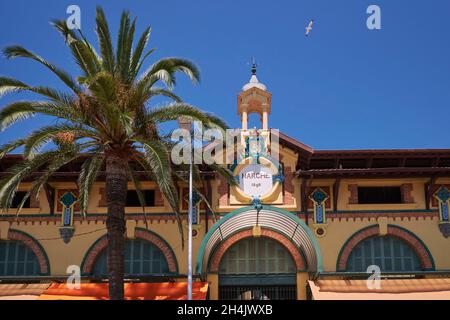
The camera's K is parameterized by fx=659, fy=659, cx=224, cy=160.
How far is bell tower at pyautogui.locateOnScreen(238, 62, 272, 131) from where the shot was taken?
27002 millimetres

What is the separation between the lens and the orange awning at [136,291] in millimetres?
23297

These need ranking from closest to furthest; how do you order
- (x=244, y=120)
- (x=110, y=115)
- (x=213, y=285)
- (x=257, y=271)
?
(x=110, y=115) → (x=213, y=285) → (x=257, y=271) → (x=244, y=120)

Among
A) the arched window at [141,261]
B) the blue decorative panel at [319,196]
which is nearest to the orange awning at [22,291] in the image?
the arched window at [141,261]

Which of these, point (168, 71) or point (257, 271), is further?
point (257, 271)

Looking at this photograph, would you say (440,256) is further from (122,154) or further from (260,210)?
(122,154)

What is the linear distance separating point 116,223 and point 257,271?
8.02 m

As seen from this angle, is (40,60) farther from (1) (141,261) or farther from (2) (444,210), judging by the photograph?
(2) (444,210)

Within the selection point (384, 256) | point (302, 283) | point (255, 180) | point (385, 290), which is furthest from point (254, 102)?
point (385, 290)

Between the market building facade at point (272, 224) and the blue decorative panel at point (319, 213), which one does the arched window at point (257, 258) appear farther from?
the blue decorative panel at point (319, 213)

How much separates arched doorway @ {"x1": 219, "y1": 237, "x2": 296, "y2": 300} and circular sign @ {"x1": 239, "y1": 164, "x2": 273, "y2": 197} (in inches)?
73.9

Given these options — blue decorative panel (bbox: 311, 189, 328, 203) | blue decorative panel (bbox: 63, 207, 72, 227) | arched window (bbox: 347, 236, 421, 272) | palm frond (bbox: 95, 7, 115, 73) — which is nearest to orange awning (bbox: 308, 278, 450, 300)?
arched window (bbox: 347, 236, 421, 272)

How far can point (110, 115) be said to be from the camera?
1894 cm

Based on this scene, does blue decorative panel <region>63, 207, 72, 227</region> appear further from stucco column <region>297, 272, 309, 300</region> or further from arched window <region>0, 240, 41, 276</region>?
stucco column <region>297, 272, 309, 300</region>

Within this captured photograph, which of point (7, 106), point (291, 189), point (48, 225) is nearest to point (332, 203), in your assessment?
point (291, 189)
